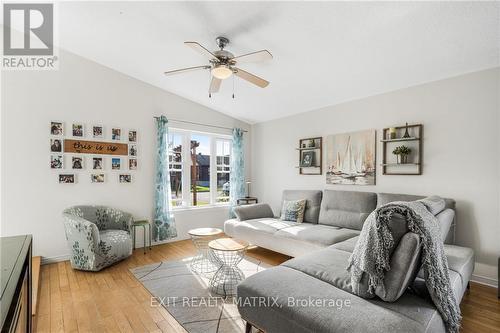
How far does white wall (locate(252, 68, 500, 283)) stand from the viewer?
272 cm

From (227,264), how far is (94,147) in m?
2.64

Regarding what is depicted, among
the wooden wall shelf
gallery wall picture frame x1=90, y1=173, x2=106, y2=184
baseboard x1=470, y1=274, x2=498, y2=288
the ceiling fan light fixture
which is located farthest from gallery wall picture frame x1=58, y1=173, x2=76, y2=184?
baseboard x1=470, y1=274, x2=498, y2=288

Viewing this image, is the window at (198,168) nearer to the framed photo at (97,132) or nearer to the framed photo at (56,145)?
the framed photo at (97,132)

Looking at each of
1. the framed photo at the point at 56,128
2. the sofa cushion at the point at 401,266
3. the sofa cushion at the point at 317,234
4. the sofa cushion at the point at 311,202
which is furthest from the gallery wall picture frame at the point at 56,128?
the sofa cushion at the point at 401,266

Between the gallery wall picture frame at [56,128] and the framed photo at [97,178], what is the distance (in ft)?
2.31

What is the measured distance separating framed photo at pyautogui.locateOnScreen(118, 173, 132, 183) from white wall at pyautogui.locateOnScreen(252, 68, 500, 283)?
349 cm

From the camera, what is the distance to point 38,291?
2.60 metres

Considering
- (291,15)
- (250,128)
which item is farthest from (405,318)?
(250,128)

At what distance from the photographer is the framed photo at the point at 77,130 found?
11.8 feet

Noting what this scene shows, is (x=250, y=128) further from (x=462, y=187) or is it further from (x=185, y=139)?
(x=462, y=187)

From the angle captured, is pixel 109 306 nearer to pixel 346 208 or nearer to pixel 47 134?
pixel 47 134

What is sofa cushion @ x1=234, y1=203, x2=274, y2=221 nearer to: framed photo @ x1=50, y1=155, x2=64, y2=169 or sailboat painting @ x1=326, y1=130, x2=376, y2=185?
sailboat painting @ x1=326, y1=130, x2=376, y2=185

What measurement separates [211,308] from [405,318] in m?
1.62

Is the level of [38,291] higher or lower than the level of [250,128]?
lower
